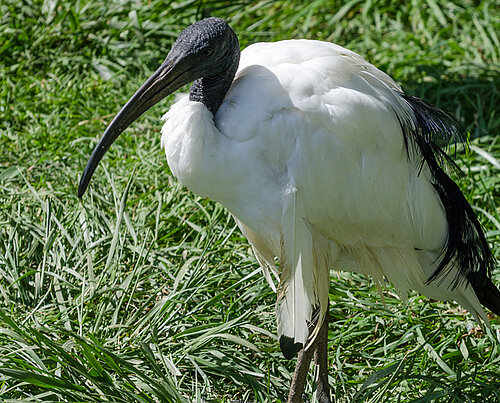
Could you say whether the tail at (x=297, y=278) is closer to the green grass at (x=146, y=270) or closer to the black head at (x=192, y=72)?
the green grass at (x=146, y=270)

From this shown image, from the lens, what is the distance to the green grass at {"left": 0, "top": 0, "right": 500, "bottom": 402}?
10.3ft

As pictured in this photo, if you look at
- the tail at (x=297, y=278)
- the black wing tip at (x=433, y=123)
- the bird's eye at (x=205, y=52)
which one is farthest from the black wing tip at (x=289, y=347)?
the bird's eye at (x=205, y=52)

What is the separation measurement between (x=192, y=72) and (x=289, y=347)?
1.27 m

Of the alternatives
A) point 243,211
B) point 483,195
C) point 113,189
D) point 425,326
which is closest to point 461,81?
point 483,195

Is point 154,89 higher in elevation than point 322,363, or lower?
higher

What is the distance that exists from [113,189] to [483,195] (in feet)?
7.04

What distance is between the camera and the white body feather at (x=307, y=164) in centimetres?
269

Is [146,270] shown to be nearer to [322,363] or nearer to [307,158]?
[322,363]

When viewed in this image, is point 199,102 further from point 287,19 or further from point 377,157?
point 287,19

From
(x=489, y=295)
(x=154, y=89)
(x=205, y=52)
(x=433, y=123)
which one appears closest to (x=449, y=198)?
(x=433, y=123)

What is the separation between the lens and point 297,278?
9.39ft

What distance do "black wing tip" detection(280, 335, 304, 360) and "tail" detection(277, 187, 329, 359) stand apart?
0.24 meters

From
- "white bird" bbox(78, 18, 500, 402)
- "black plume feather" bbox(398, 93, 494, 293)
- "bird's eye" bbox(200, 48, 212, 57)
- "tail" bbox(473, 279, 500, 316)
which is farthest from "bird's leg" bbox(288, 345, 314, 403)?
"bird's eye" bbox(200, 48, 212, 57)

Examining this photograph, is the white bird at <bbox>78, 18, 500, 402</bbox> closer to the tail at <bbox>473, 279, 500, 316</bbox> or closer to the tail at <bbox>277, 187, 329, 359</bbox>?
the tail at <bbox>277, 187, 329, 359</bbox>
